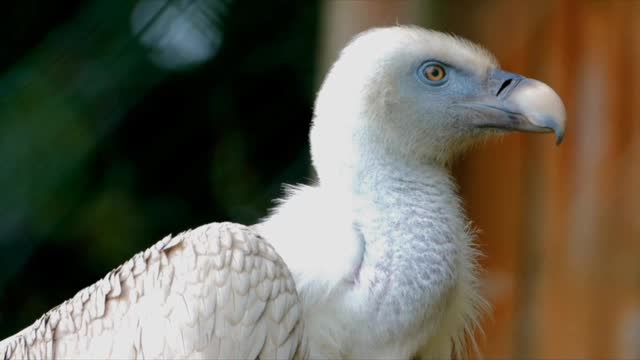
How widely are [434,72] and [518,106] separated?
0.79 feet

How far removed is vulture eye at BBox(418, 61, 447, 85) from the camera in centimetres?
353

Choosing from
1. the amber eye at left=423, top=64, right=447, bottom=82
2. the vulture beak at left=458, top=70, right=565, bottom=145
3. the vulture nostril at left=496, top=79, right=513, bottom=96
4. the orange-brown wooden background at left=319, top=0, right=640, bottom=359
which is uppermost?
the amber eye at left=423, top=64, right=447, bottom=82

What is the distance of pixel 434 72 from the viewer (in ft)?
11.6

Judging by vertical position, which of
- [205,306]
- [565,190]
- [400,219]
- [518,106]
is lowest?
[565,190]

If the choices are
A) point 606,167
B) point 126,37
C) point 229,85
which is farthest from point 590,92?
point 126,37

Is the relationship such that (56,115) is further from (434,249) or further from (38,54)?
(434,249)

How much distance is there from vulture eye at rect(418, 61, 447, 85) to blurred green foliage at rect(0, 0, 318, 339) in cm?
192

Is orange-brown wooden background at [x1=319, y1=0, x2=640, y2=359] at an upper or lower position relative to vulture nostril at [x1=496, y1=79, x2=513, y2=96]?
lower

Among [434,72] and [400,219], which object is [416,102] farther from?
[400,219]

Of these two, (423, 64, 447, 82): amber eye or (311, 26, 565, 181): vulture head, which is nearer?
A: (311, 26, 565, 181): vulture head

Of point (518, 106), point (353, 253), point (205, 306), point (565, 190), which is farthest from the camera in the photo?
point (565, 190)

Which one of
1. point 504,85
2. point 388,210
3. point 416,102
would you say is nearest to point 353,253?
point 388,210

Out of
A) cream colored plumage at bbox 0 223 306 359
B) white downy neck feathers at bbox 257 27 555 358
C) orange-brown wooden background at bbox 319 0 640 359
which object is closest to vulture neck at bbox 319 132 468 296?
white downy neck feathers at bbox 257 27 555 358

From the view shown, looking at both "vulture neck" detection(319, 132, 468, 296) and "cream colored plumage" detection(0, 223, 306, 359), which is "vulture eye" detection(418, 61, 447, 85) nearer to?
"vulture neck" detection(319, 132, 468, 296)
